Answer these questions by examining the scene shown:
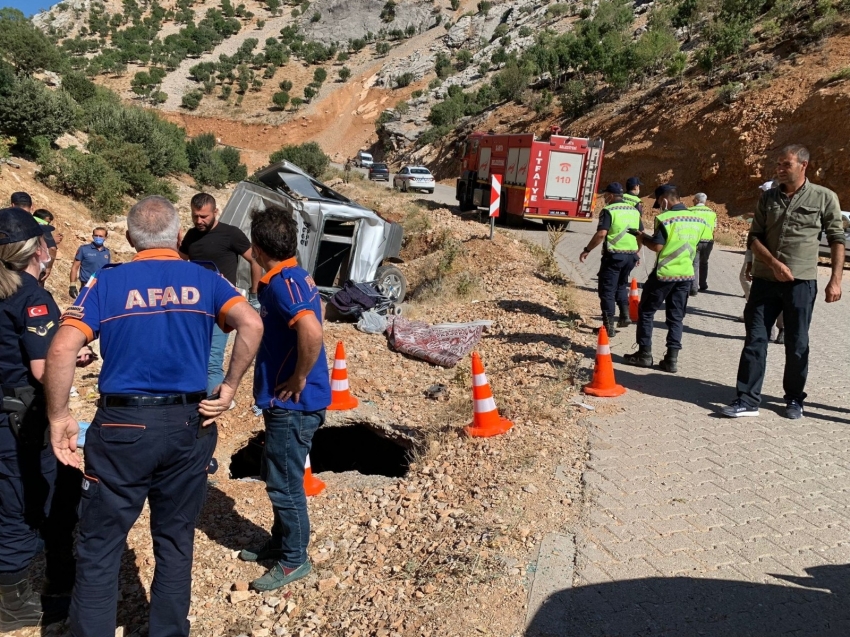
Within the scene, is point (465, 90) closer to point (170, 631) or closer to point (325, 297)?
point (325, 297)

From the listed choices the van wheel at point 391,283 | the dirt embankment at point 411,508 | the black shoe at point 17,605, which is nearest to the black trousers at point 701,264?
the dirt embankment at point 411,508

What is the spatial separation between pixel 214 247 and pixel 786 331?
190 inches

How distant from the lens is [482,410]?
5086mm

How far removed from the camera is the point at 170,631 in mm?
2898

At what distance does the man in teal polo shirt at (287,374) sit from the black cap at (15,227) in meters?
1.05

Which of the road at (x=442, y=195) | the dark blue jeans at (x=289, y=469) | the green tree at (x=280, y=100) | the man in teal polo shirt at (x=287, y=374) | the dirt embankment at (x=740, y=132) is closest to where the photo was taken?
the man in teal polo shirt at (x=287, y=374)

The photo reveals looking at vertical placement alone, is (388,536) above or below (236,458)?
above

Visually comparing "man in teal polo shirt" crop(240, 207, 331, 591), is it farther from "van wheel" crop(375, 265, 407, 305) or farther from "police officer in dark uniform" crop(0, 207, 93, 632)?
"van wheel" crop(375, 265, 407, 305)

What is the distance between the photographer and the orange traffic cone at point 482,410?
16.6 ft

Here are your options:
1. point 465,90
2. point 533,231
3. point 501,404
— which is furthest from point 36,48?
point 465,90

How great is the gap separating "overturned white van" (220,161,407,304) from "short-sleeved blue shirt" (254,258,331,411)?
17.7ft

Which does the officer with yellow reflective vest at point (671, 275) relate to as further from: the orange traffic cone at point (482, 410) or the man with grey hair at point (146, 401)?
the man with grey hair at point (146, 401)

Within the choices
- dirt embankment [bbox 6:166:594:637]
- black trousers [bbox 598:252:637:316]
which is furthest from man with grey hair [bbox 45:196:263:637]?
black trousers [bbox 598:252:637:316]

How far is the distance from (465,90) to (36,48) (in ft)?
131
